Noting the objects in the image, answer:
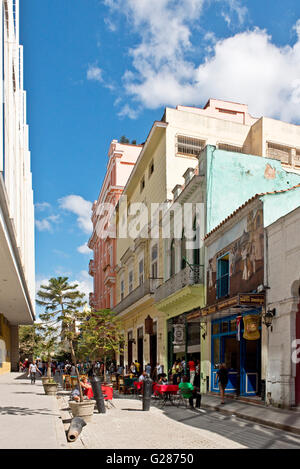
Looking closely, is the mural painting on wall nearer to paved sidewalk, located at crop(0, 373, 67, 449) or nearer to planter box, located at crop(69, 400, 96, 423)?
planter box, located at crop(69, 400, 96, 423)

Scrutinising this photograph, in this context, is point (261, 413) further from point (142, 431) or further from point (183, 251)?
point (183, 251)

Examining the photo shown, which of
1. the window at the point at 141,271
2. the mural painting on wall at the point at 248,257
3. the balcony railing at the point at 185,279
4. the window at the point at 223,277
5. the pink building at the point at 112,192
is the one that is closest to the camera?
the mural painting on wall at the point at 248,257

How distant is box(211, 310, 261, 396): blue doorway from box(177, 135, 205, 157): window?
1164 centimetres

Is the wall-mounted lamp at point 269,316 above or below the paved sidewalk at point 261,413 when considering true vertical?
above

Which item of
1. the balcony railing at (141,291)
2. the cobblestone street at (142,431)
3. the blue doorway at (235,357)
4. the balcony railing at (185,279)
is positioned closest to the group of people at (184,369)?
the blue doorway at (235,357)

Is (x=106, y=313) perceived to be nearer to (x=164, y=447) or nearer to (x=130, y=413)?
(x=130, y=413)

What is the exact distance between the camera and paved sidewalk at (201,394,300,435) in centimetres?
1139

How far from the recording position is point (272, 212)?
646 inches

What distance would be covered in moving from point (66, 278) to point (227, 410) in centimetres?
2248

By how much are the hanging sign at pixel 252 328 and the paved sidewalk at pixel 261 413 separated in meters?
2.04

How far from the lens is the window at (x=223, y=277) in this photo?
19469mm

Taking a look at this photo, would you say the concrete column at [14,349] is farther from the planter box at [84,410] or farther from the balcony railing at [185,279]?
the planter box at [84,410]
